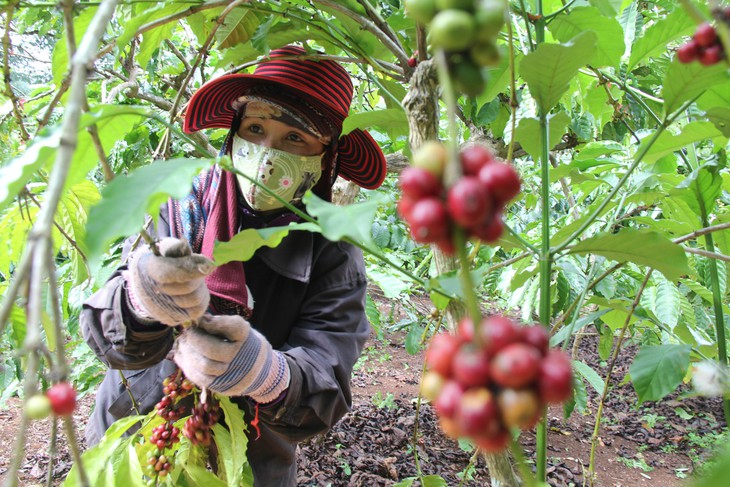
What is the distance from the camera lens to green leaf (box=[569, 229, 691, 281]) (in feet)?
2.59

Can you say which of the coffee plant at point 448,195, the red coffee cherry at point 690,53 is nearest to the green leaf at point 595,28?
the coffee plant at point 448,195

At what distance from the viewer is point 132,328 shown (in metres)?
1.18

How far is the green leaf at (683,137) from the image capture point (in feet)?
3.05

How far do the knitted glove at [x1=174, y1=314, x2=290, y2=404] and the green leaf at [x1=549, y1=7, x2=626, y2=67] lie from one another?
87 cm

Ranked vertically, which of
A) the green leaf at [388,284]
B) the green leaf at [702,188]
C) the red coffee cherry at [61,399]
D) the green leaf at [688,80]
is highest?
the green leaf at [688,80]

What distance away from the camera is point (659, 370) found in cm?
85

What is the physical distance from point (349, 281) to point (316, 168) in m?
0.37

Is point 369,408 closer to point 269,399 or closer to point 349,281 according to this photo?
point 349,281

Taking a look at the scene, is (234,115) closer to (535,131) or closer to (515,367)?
(535,131)

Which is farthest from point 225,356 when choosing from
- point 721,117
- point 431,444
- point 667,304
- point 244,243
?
point 431,444

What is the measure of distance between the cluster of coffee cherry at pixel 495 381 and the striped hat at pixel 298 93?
3.67 feet

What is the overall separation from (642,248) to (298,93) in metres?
0.98

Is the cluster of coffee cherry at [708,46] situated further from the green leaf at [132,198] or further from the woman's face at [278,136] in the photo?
the woman's face at [278,136]

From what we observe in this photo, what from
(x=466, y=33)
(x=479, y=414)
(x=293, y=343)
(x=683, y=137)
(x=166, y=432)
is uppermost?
(x=683, y=137)
